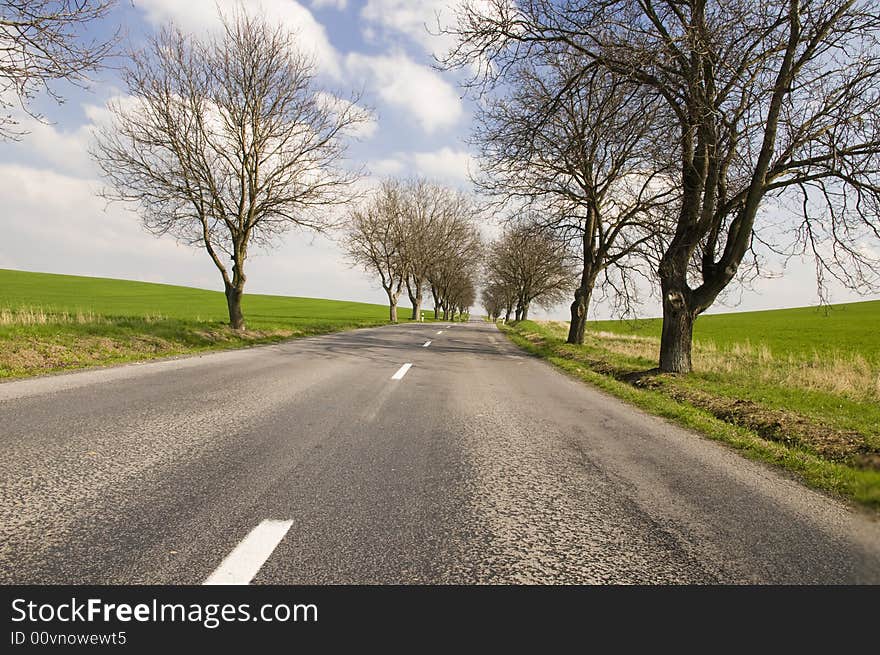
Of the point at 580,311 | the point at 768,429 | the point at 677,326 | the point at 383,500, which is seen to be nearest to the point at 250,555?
the point at 383,500

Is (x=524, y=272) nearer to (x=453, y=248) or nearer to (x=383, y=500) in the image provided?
(x=453, y=248)

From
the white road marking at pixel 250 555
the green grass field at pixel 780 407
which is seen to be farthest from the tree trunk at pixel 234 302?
the white road marking at pixel 250 555

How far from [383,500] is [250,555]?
0.98m

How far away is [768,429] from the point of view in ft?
19.5

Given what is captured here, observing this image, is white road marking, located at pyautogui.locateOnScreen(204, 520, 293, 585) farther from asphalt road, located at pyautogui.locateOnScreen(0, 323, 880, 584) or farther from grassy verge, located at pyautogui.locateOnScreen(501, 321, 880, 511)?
grassy verge, located at pyautogui.locateOnScreen(501, 321, 880, 511)

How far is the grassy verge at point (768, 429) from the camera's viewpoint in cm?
393

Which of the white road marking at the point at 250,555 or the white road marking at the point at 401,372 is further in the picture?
the white road marking at the point at 401,372

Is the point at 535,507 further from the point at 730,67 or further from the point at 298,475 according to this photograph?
the point at 730,67

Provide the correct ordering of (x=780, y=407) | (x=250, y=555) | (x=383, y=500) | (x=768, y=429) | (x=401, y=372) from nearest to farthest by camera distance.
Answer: (x=250, y=555) < (x=383, y=500) < (x=768, y=429) < (x=780, y=407) < (x=401, y=372)

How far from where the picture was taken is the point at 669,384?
9219mm

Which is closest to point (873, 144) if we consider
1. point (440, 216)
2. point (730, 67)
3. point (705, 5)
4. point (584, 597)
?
point (730, 67)

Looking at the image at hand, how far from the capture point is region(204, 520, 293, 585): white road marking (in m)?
2.06

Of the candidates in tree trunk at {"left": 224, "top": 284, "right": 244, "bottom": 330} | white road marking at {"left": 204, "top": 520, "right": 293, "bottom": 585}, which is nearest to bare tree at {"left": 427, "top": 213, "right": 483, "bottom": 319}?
tree trunk at {"left": 224, "top": 284, "right": 244, "bottom": 330}

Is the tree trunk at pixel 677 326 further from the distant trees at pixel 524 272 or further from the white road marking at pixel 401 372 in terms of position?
the distant trees at pixel 524 272
